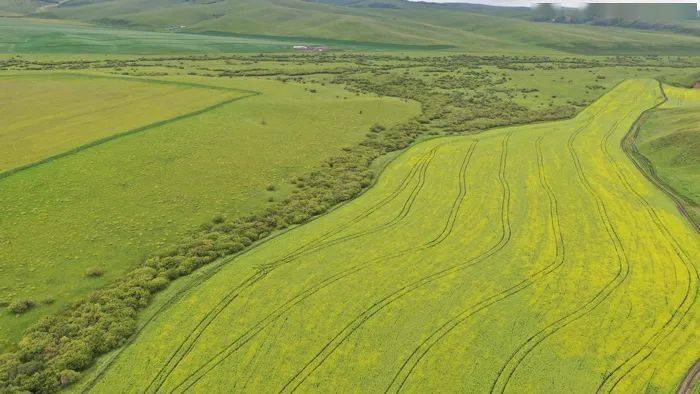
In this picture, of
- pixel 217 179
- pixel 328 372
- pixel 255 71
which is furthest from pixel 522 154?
pixel 255 71

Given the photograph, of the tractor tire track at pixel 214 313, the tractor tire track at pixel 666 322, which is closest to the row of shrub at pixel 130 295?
the tractor tire track at pixel 214 313

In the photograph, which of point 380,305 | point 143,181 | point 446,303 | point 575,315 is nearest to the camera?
point 575,315

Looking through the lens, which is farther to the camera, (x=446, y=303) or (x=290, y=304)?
(x=446, y=303)

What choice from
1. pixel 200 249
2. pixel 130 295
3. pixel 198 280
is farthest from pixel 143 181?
pixel 130 295

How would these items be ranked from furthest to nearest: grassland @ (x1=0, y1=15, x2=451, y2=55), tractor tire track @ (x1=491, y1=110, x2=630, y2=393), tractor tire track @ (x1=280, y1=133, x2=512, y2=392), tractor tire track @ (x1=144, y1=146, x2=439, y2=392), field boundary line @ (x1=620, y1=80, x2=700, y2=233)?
grassland @ (x1=0, y1=15, x2=451, y2=55)
field boundary line @ (x1=620, y1=80, x2=700, y2=233)
tractor tire track @ (x1=491, y1=110, x2=630, y2=393)
tractor tire track @ (x1=280, y1=133, x2=512, y2=392)
tractor tire track @ (x1=144, y1=146, x2=439, y2=392)

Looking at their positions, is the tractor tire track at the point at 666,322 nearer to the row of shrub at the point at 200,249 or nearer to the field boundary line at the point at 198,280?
the field boundary line at the point at 198,280

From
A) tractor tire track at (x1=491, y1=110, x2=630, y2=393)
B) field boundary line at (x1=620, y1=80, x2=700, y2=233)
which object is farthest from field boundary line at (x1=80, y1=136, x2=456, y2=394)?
field boundary line at (x1=620, y1=80, x2=700, y2=233)

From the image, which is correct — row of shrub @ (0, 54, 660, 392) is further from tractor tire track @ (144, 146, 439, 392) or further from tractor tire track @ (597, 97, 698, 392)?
tractor tire track @ (597, 97, 698, 392)

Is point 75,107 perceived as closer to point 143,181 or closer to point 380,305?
point 143,181
